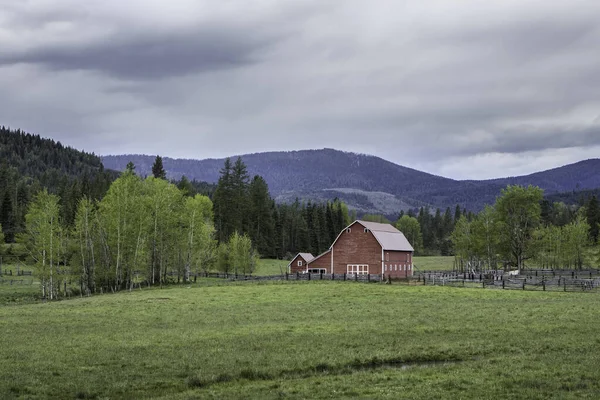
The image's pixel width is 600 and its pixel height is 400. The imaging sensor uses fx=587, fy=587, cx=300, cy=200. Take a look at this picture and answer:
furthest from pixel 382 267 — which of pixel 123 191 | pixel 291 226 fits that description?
pixel 291 226

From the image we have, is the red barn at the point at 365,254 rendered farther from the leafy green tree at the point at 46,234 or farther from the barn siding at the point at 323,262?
the leafy green tree at the point at 46,234

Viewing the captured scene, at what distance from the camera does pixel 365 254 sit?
87.6 m

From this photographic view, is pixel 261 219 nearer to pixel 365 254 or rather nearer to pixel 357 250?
pixel 357 250

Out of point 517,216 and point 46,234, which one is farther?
point 517,216

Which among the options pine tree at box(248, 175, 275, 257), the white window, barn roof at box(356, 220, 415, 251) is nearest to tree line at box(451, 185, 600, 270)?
barn roof at box(356, 220, 415, 251)

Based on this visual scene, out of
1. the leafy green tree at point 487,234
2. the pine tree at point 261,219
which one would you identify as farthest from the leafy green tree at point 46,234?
the pine tree at point 261,219

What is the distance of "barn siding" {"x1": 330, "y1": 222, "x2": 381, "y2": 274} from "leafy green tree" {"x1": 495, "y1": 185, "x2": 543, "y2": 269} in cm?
2842

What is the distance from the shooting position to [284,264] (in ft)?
433

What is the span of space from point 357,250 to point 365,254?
1425 millimetres

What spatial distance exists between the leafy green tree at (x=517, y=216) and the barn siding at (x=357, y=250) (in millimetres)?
28420

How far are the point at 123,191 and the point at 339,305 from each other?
110 feet

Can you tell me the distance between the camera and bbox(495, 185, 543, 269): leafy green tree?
10231cm

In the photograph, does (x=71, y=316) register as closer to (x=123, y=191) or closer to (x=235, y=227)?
(x=123, y=191)

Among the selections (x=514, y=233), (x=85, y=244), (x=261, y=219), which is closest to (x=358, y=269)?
(x=514, y=233)
